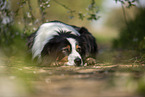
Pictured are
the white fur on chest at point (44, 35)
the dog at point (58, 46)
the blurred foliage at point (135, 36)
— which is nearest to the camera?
the dog at point (58, 46)

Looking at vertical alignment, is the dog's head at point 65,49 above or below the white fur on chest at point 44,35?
below

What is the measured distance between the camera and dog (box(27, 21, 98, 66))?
14.7 feet

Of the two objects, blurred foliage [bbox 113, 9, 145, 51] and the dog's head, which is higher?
blurred foliage [bbox 113, 9, 145, 51]

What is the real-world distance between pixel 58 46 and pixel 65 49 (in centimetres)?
21

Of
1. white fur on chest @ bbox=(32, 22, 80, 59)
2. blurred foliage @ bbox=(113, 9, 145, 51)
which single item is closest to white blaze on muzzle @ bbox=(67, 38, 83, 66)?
white fur on chest @ bbox=(32, 22, 80, 59)

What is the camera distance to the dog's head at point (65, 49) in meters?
4.40

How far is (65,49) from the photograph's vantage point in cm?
452

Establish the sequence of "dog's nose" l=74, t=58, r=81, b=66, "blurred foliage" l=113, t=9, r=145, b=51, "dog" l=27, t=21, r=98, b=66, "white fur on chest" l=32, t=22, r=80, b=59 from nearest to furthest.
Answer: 1. "dog's nose" l=74, t=58, r=81, b=66
2. "dog" l=27, t=21, r=98, b=66
3. "white fur on chest" l=32, t=22, r=80, b=59
4. "blurred foliage" l=113, t=9, r=145, b=51

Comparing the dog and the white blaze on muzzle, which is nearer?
the white blaze on muzzle

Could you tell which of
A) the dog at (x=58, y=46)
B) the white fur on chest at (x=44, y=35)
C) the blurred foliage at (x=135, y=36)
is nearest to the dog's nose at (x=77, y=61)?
the dog at (x=58, y=46)

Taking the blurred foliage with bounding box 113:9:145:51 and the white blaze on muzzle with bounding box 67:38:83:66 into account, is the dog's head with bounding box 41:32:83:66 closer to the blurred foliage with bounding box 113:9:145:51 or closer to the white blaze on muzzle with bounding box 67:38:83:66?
the white blaze on muzzle with bounding box 67:38:83:66

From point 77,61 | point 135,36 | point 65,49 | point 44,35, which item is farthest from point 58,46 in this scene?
point 135,36

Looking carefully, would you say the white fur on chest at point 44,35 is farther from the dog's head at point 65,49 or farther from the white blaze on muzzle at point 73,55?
the white blaze on muzzle at point 73,55

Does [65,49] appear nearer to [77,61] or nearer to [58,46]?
[58,46]
